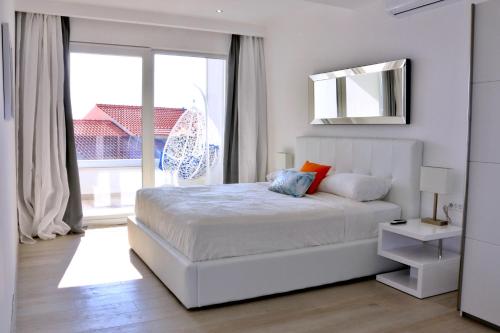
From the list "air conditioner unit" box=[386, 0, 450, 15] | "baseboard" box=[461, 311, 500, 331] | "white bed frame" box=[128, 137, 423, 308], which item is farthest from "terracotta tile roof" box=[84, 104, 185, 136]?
"baseboard" box=[461, 311, 500, 331]

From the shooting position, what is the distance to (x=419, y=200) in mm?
3924

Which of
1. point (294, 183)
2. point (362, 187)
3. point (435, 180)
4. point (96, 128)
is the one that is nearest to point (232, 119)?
point (96, 128)

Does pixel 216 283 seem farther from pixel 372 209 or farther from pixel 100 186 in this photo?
pixel 100 186

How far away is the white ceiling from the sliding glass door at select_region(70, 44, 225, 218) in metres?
0.59

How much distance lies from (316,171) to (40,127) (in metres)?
3.06

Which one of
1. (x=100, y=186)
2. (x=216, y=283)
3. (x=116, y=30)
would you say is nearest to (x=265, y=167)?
(x=100, y=186)

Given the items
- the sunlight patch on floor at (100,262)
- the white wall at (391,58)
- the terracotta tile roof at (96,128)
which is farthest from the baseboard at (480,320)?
the terracotta tile roof at (96,128)

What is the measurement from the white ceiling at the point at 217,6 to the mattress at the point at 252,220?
2167mm

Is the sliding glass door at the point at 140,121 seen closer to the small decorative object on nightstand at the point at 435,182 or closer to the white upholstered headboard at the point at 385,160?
the white upholstered headboard at the point at 385,160

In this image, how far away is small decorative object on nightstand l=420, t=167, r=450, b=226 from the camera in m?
3.46

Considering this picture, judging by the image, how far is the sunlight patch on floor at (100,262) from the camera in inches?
144

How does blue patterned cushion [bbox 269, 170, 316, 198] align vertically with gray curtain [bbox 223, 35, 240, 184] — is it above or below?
below

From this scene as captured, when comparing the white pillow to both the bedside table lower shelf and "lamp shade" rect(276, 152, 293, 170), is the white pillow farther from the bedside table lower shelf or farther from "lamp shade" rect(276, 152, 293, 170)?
"lamp shade" rect(276, 152, 293, 170)

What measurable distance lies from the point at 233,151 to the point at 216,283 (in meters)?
3.24
